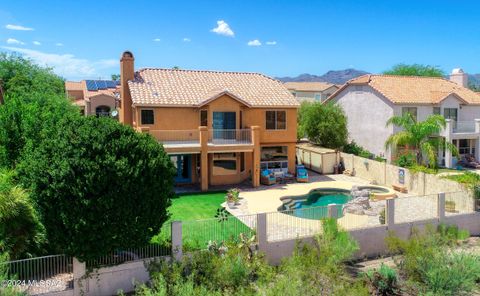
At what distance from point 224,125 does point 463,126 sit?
915 inches

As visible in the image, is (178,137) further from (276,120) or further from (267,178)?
(276,120)

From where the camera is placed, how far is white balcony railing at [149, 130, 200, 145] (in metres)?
27.9

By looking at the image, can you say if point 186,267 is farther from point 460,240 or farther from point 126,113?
point 126,113

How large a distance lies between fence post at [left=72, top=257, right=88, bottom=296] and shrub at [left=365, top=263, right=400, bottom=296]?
31.3ft

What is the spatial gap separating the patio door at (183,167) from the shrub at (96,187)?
15867 millimetres

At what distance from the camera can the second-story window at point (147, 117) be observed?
28.1m

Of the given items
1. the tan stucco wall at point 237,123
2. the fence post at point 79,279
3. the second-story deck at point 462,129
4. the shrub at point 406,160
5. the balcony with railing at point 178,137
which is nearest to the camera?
the fence post at point 79,279

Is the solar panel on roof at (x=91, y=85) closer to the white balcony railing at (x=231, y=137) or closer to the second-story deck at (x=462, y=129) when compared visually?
the white balcony railing at (x=231, y=137)

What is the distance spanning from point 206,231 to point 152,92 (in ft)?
52.9

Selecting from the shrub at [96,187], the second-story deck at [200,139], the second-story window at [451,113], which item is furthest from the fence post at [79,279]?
the second-story window at [451,113]

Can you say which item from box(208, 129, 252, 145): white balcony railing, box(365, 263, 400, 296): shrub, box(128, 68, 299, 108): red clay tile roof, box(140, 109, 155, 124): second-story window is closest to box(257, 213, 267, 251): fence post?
box(365, 263, 400, 296): shrub

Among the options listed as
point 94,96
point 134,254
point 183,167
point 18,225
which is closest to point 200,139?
point 183,167

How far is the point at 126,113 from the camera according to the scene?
31.3 metres

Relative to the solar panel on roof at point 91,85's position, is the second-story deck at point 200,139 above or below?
below
